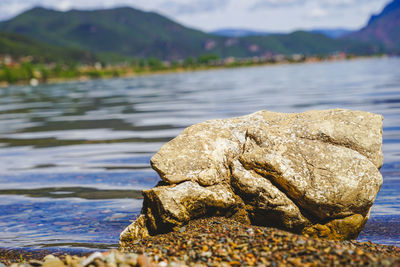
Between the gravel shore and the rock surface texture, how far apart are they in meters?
0.60

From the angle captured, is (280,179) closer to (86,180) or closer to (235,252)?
(235,252)

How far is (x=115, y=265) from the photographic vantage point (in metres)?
6.39

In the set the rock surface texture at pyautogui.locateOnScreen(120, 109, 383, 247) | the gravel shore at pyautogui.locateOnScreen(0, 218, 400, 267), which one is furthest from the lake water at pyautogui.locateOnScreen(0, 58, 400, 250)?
the gravel shore at pyautogui.locateOnScreen(0, 218, 400, 267)

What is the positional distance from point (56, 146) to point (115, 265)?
58.7 ft

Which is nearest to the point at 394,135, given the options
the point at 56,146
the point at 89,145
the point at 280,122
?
the point at 280,122

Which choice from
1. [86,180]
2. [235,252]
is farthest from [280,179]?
[86,180]

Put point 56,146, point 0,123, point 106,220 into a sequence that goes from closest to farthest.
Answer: point 106,220 < point 56,146 < point 0,123

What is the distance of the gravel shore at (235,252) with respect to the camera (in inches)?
256

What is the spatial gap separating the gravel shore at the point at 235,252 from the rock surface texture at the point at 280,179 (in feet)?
1.96

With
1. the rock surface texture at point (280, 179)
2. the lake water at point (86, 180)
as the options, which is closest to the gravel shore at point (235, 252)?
the rock surface texture at point (280, 179)

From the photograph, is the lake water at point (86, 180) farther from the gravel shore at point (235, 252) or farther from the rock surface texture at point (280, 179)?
the gravel shore at point (235, 252)

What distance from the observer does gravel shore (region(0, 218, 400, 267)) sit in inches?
256

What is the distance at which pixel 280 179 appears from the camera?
29.3 ft

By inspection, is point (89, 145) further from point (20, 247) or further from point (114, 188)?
point (20, 247)
